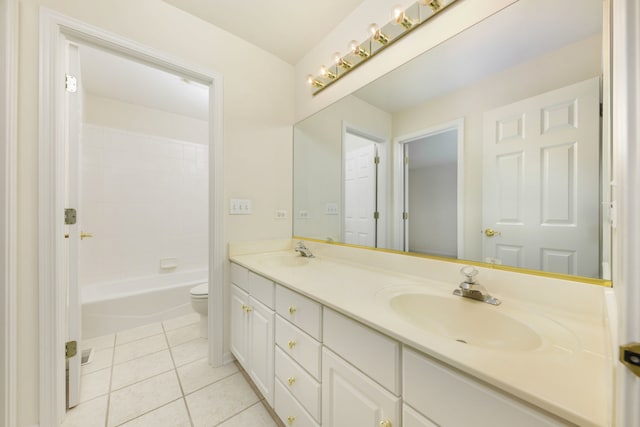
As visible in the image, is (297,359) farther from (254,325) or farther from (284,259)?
(284,259)

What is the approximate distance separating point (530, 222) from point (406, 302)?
548mm

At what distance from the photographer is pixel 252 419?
3.95ft

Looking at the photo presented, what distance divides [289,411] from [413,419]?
675mm

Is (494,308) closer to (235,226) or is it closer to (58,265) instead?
(235,226)

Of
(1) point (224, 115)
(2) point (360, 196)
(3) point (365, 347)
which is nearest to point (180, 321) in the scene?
(1) point (224, 115)

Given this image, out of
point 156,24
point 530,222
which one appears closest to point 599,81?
point 530,222

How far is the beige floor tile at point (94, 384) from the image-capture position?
4.44 feet

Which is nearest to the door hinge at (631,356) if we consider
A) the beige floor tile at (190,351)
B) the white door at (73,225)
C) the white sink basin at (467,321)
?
the white sink basin at (467,321)

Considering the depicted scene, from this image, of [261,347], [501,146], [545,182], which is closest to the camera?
[545,182]

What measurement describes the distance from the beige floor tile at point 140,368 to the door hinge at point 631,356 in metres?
2.11

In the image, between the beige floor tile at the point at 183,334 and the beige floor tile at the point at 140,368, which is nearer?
the beige floor tile at the point at 140,368

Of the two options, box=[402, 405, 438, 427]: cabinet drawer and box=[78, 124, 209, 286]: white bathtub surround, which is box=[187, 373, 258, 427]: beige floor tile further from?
box=[78, 124, 209, 286]: white bathtub surround

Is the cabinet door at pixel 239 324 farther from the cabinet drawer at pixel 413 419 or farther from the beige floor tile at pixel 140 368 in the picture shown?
the cabinet drawer at pixel 413 419

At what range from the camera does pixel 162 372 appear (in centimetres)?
155
